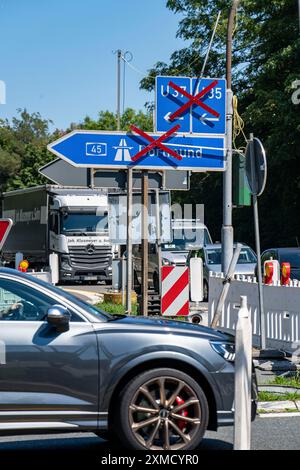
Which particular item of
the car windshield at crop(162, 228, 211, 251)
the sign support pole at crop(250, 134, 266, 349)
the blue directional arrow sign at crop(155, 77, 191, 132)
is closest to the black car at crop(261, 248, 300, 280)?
the car windshield at crop(162, 228, 211, 251)

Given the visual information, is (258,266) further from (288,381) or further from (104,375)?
(104,375)

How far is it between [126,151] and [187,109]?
4.16ft

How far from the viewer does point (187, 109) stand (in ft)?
47.6

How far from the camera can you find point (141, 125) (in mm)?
75500

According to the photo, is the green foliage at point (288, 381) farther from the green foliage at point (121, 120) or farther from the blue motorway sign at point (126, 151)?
the green foliage at point (121, 120)

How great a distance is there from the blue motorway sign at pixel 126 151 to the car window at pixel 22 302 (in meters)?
6.74

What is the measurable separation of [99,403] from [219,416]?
3.06ft

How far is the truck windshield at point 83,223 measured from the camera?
3303 cm

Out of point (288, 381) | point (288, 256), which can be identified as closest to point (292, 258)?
point (288, 256)

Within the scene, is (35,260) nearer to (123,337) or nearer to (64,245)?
(64,245)

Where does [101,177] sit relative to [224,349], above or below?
above

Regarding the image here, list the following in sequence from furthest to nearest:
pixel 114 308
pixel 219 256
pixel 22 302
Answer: pixel 219 256, pixel 114 308, pixel 22 302

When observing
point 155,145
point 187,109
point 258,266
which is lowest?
point 258,266

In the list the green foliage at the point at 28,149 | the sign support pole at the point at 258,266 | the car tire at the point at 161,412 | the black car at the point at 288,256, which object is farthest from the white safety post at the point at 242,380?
the green foliage at the point at 28,149
